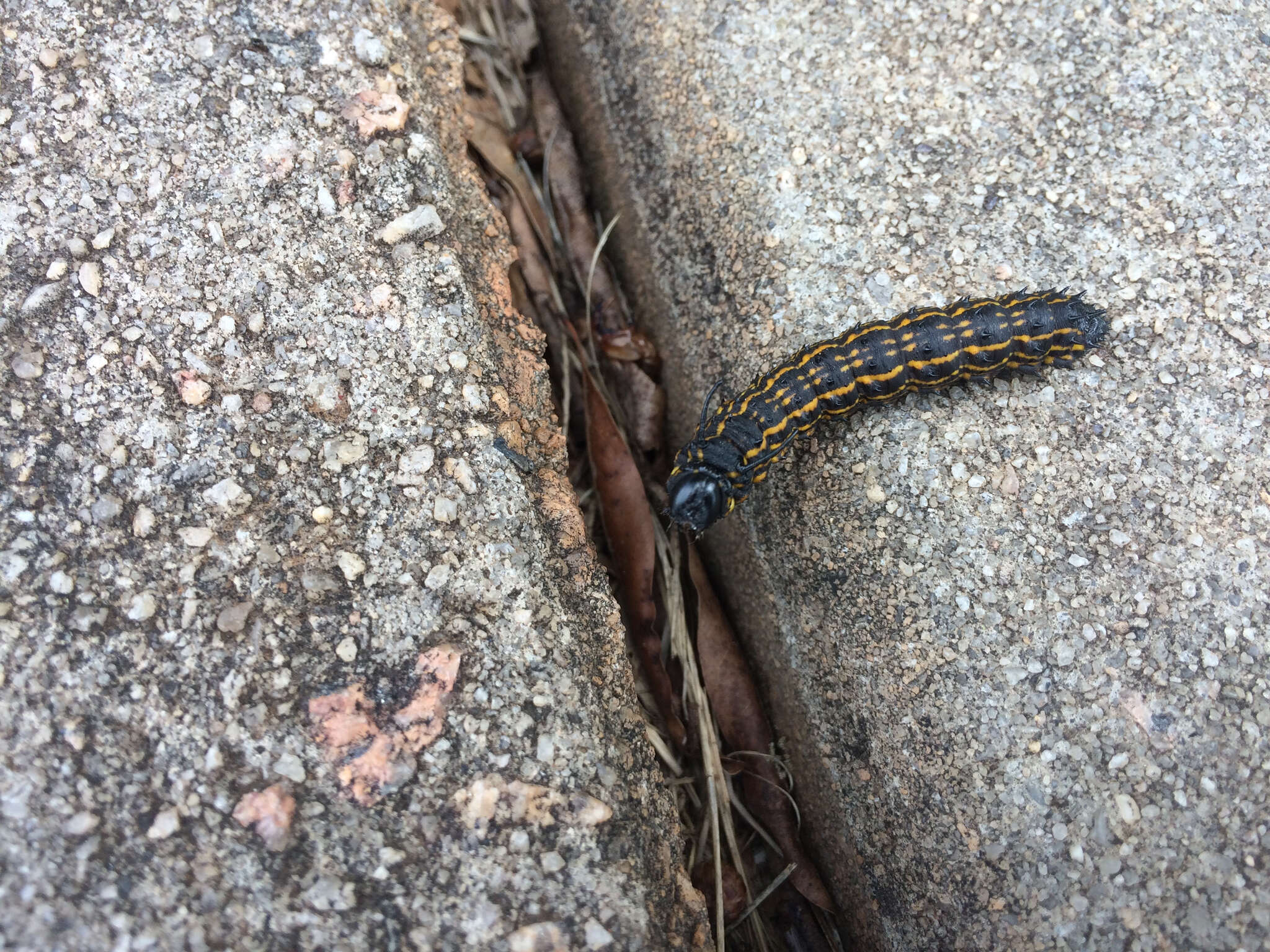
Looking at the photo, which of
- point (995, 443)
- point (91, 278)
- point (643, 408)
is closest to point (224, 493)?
point (91, 278)

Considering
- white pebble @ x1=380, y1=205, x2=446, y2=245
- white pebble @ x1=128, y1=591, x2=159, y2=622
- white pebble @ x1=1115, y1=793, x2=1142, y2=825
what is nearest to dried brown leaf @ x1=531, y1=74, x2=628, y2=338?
white pebble @ x1=380, y1=205, x2=446, y2=245

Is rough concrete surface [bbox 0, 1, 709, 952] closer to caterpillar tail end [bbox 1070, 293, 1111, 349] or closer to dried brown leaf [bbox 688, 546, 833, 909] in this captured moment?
dried brown leaf [bbox 688, 546, 833, 909]

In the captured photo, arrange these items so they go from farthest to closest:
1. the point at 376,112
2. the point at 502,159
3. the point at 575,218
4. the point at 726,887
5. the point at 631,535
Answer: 1. the point at 575,218
2. the point at 502,159
3. the point at 631,535
4. the point at 376,112
5. the point at 726,887

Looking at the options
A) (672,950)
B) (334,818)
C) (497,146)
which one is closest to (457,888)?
(334,818)

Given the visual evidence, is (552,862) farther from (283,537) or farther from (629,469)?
(629,469)

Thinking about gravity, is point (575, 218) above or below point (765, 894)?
above

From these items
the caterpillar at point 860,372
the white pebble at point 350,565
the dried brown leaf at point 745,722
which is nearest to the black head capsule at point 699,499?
the caterpillar at point 860,372
